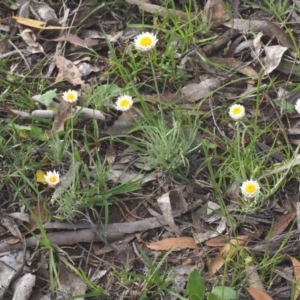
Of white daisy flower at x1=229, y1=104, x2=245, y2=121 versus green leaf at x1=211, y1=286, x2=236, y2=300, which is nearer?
green leaf at x1=211, y1=286, x2=236, y2=300

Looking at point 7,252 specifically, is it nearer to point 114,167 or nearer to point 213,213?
point 114,167

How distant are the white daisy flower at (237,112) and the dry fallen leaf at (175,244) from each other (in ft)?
1.63

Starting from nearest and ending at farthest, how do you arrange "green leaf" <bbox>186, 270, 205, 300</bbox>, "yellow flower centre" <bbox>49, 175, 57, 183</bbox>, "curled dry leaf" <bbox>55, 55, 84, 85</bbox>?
"green leaf" <bbox>186, 270, 205, 300</bbox>
"yellow flower centre" <bbox>49, 175, 57, 183</bbox>
"curled dry leaf" <bbox>55, 55, 84, 85</bbox>

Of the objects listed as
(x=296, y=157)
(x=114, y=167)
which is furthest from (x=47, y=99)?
(x=296, y=157)

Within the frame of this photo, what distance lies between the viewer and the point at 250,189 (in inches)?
89.4

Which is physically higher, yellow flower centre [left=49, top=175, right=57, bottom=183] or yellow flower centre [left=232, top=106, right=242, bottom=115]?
yellow flower centre [left=232, top=106, right=242, bottom=115]

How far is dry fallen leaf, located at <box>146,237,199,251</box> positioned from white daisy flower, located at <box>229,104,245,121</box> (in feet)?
1.63

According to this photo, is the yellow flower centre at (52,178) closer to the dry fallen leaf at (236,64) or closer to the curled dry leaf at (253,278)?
the curled dry leaf at (253,278)

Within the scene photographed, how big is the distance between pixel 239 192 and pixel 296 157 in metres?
0.25

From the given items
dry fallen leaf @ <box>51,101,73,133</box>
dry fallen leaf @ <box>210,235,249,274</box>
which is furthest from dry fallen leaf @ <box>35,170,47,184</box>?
dry fallen leaf @ <box>210,235,249,274</box>

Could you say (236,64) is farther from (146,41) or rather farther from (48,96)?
(48,96)

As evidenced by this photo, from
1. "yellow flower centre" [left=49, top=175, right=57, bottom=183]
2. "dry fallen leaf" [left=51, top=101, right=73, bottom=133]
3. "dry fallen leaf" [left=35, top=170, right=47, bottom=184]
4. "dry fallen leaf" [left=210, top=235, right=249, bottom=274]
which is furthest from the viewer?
"dry fallen leaf" [left=51, top=101, right=73, bottom=133]

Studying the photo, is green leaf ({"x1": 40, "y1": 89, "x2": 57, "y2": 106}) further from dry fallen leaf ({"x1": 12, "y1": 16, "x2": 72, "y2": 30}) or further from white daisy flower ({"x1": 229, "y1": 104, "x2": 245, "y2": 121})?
white daisy flower ({"x1": 229, "y1": 104, "x2": 245, "y2": 121})

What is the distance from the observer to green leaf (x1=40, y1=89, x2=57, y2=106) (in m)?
2.73
